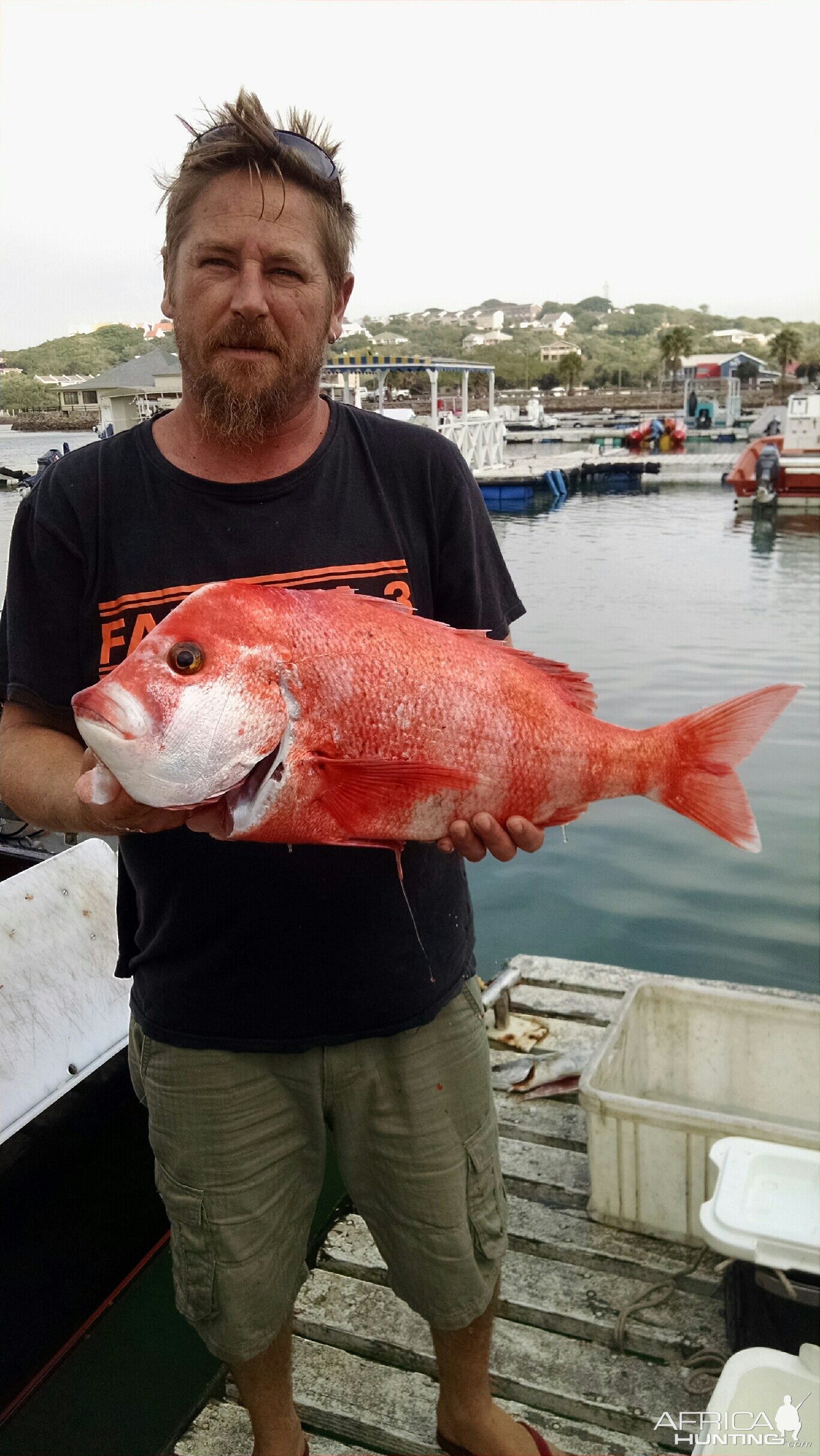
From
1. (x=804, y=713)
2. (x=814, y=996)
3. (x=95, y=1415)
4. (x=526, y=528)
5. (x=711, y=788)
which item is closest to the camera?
(x=711, y=788)

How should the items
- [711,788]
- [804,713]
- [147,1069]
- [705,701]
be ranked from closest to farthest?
[711,788] < [147,1069] < [804,713] < [705,701]

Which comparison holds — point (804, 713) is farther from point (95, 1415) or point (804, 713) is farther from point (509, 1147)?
point (95, 1415)

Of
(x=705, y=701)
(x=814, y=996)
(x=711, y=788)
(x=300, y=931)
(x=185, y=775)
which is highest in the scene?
(x=185, y=775)

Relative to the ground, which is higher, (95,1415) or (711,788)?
(711,788)

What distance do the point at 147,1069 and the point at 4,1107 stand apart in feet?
1.90

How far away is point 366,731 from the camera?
63.1 inches

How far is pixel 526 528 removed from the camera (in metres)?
32.1

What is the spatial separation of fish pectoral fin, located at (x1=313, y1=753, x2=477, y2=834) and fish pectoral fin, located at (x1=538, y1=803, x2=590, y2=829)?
1.00 feet

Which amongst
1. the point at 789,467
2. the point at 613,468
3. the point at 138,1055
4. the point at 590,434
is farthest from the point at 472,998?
the point at 590,434

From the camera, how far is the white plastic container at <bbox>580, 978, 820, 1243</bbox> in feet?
9.34

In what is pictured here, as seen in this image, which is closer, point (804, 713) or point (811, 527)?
point (804, 713)

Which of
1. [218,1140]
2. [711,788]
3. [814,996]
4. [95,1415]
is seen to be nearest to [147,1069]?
[218,1140]

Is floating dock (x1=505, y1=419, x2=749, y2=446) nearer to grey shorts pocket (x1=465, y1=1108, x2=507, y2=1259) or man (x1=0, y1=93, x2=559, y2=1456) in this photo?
man (x1=0, y1=93, x2=559, y2=1456)

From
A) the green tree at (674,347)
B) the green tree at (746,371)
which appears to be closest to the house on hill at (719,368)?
the green tree at (746,371)
